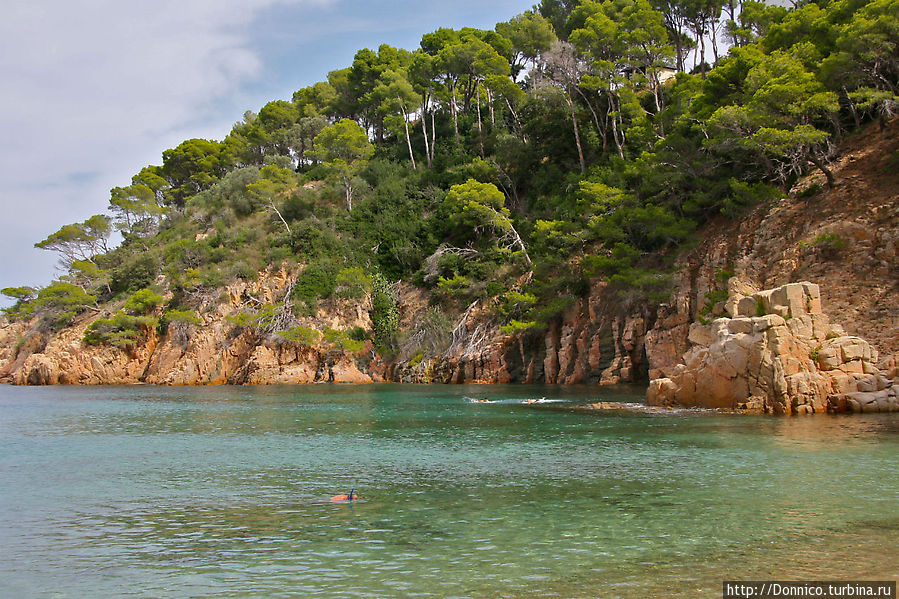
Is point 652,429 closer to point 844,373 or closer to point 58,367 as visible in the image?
point 844,373

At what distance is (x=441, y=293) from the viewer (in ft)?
154

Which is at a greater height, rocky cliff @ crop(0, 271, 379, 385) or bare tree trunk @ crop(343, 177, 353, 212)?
bare tree trunk @ crop(343, 177, 353, 212)

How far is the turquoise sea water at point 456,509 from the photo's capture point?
693 cm

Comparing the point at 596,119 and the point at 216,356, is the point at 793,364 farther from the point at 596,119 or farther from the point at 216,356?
the point at 216,356

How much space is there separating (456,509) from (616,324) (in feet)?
83.7

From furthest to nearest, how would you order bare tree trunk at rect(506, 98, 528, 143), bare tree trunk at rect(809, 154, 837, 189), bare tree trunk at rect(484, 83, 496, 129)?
bare tree trunk at rect(484, 83, 496, 129), bare tree trunk at rect(506, 98, 528, 143), bare tree trunk at rect(809, 154, 837, 189)

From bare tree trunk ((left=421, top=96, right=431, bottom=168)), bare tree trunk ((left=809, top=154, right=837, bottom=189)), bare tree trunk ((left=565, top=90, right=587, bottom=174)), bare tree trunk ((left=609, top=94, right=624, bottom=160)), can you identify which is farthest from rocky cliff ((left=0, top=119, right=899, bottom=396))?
bare tree trunk ((left=421, top=96, right=431, bottom=168))

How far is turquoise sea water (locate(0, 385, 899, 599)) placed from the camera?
6934 mm

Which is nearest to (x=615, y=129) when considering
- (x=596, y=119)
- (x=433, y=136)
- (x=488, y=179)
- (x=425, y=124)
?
(x=596, y=119)

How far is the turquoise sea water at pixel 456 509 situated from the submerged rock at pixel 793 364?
1.09m

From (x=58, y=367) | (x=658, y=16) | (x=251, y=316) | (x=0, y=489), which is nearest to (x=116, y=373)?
(x=58, y=367)

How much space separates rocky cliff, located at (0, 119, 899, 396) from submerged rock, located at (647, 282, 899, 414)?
0.63 feet

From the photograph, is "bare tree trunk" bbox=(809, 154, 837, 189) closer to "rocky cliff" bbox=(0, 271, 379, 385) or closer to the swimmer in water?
the swimmer in water

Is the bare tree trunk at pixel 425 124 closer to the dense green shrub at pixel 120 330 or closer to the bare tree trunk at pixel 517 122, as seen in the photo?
the bare tree trunk at pixel 517 122
